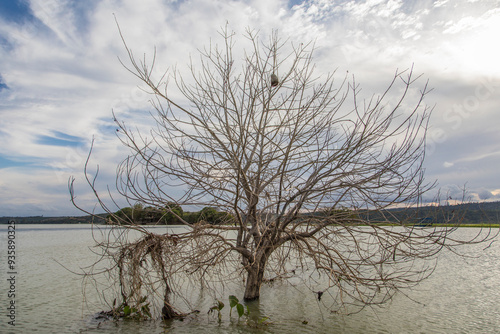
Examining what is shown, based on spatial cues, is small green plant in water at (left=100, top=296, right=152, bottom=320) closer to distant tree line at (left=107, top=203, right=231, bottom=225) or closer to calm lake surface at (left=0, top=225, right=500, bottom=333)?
calm lake surface at (left=0, top=225, right=500, bottom=333)

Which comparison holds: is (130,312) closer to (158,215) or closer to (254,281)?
(158,215)

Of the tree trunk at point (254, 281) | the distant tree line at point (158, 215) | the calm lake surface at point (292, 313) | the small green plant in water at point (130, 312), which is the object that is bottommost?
the calm lake surface at point (292, 313)

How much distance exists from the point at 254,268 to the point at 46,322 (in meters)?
3.91

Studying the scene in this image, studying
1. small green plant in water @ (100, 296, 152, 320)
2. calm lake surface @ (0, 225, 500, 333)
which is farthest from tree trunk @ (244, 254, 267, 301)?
small green plant in water @ (100, 296, 152, 320)

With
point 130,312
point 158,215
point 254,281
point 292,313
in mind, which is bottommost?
point 292,313

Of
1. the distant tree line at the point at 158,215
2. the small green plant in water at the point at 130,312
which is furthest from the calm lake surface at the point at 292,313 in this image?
the distant tree line at the point at 158,215

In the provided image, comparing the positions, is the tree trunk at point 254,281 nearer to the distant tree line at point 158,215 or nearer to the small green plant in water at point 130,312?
the distant tree line at point 158,215

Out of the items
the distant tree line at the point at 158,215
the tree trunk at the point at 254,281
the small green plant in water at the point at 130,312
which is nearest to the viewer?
the distant tree line at the point at 158,215

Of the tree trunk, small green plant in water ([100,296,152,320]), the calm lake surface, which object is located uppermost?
the tree trunk

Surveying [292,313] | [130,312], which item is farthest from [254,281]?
[130,312]

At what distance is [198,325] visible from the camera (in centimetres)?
596

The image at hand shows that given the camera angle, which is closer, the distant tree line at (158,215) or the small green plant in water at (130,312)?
the distant tree line at (158,215)

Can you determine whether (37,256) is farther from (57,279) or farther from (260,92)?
(260,92)

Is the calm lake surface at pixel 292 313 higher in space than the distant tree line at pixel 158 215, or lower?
lower
